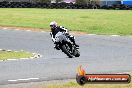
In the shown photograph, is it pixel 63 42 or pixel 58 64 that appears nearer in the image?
pixel 63 42

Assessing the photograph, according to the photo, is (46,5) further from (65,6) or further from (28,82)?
(28,82)

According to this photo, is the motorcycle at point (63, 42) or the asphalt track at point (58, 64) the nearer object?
the motorcycle at point (63, 42)

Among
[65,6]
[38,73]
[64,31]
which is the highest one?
[64,31]

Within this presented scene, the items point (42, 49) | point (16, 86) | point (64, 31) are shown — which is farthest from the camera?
point (42, 49)

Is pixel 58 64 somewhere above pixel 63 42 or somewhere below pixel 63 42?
below

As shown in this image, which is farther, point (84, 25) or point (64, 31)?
point (84, 25)

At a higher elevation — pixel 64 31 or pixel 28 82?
pixel 64 31

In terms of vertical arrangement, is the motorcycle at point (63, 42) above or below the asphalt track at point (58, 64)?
above

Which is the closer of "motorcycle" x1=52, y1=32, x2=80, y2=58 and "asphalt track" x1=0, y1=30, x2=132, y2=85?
"motorcycle" x1=52, y1=32, x2=80, y2=58

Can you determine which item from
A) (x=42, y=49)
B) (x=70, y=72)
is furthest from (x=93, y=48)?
(x=70, y=72)

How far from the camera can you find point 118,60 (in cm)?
1652

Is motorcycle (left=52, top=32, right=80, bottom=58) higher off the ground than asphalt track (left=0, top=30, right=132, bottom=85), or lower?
higher

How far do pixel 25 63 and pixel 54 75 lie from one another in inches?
116

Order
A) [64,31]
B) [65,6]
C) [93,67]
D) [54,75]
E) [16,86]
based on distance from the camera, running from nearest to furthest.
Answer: [16,86] → [64,31] → [54,75] → [93,67] → [65,6]
